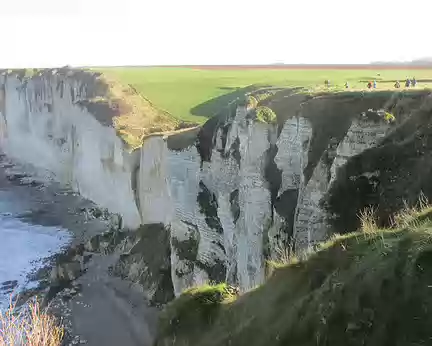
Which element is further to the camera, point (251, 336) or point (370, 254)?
point (251, 336)

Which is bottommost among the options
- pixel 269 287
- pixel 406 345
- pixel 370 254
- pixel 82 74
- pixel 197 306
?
pixel 197 306

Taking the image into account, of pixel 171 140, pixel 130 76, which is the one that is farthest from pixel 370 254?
pixel 130 76

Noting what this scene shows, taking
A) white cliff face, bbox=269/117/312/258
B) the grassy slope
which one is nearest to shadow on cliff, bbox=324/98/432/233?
white cliff face, bbox=269/117/312/258

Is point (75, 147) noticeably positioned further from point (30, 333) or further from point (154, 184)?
point (30, 333)

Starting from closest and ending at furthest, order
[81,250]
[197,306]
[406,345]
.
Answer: [406,345]
[197,306]
[81,250]

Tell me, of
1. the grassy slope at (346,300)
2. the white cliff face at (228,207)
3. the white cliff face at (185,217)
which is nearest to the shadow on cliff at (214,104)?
the white cliff face at (185,217)

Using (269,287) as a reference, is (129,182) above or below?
below

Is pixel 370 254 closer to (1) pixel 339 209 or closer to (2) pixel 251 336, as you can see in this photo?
(2) pixel 251 336

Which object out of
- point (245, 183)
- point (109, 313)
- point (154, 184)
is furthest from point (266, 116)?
point (154, 184)
